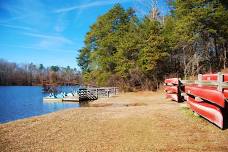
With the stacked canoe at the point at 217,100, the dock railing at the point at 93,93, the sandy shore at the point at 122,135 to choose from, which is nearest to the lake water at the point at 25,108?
the dock railing at the point at 93,93

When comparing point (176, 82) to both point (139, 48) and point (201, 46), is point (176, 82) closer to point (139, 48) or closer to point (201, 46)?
point (201, 46)

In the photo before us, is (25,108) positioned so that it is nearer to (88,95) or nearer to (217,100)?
(88,95)

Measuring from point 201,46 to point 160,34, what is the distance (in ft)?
18.9

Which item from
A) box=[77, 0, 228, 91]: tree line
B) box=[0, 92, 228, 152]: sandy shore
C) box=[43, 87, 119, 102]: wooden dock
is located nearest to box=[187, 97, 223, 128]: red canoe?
box=[0, 92, 228, 152]: sandy shore

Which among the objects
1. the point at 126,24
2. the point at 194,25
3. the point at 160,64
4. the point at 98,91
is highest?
the point at 126,24

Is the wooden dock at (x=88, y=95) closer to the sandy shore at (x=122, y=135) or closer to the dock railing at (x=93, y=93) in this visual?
the dock railing at (x=93, y=93)

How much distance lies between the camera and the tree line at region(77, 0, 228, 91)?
31.7m

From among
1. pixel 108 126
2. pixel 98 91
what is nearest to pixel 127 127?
pixel 108 126

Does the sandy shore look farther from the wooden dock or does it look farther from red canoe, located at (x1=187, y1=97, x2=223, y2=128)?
the wooden dock

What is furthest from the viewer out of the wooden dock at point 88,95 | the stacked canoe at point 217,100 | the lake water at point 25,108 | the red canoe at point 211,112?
the wooden dock at point 88,95

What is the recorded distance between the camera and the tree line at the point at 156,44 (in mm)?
31688

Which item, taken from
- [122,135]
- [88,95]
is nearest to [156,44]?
[88,95]

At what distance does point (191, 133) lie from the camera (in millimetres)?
7875

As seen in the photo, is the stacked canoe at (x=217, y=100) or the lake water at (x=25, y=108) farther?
the lake water at (x=25, y=108)
